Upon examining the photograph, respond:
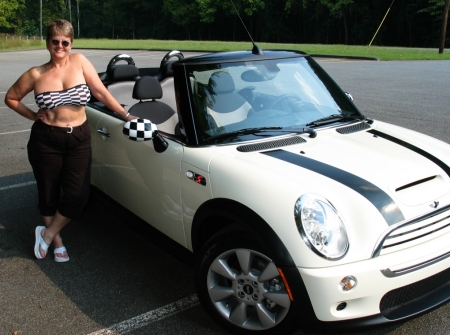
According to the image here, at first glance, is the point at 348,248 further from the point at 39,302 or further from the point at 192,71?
the point at 39,302

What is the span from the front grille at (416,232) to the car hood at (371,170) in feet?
0.16

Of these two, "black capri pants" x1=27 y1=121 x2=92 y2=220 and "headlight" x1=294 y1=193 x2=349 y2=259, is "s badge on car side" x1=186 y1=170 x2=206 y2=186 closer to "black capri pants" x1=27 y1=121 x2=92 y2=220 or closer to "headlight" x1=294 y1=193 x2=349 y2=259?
"headlight" x1=294 y1=193 x2=349 y2=259

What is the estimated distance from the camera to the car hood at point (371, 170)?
271cm

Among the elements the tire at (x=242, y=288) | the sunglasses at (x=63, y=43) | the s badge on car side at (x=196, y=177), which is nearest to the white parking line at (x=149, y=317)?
the tire at (x=242, y=288)

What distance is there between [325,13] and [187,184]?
67.4 m

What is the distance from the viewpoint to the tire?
108 inches

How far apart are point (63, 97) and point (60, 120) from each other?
0.60 ft

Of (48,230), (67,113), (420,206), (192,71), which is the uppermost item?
(192,71)

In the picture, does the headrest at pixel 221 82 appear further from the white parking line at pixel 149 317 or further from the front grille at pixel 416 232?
the front grille at pixel 416 232

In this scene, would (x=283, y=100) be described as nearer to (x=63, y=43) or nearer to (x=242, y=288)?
(x=242, y=288)

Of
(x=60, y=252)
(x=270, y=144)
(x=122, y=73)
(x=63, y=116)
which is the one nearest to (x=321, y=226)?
(x=270, y=144)

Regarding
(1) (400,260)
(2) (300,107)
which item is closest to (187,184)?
(2) (300,107)

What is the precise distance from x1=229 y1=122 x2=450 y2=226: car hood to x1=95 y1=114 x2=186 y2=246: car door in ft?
1.87

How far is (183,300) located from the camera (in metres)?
3.50
